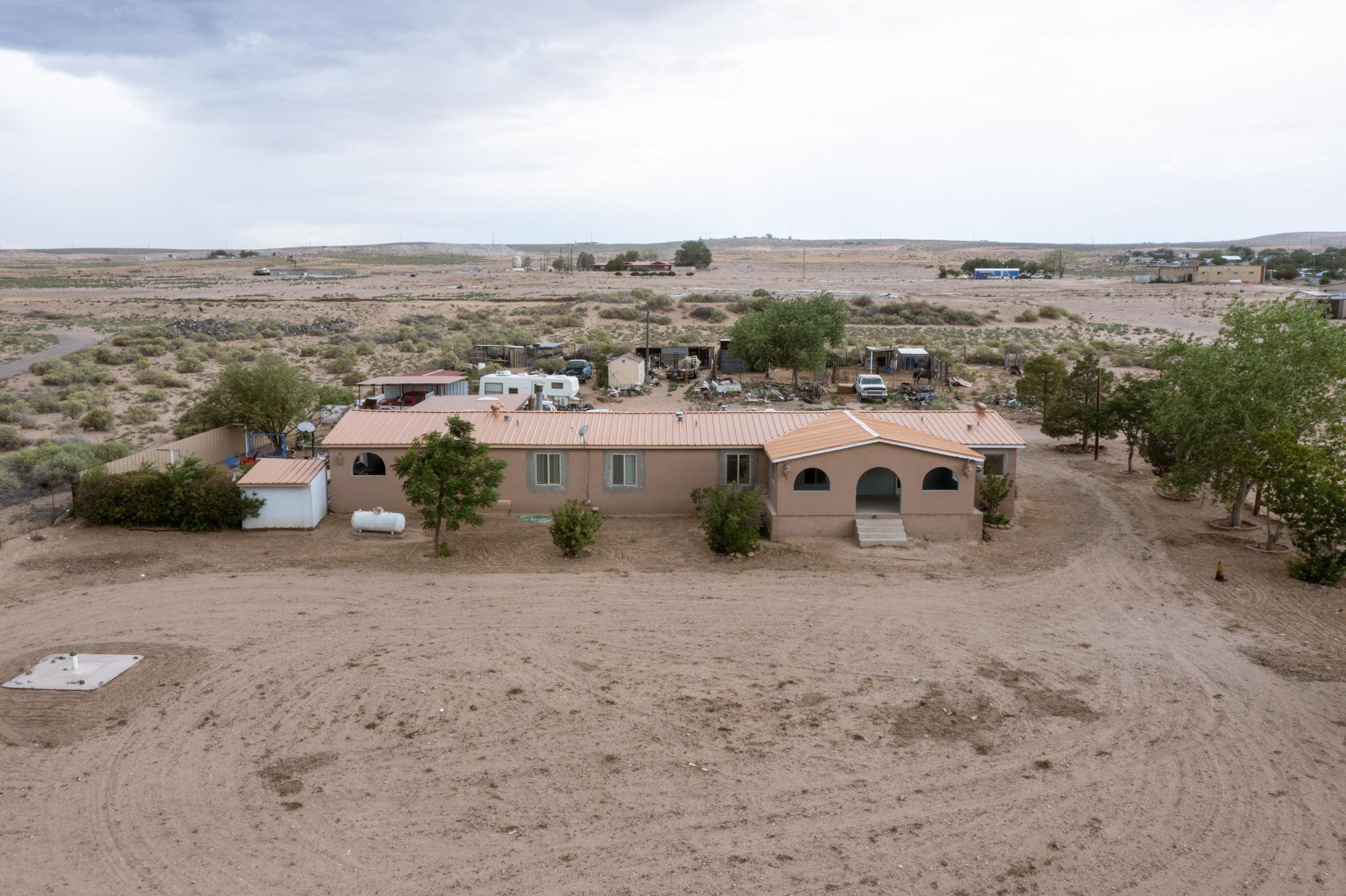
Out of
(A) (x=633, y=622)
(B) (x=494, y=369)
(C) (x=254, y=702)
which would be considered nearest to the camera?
(C) (x=254, y=702)

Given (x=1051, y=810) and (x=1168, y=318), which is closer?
(x=1051, y=810)

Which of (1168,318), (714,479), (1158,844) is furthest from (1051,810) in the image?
(1168,318)

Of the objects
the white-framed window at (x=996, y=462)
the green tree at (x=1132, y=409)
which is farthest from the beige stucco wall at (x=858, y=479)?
the green tree at (x=1132, y=409)

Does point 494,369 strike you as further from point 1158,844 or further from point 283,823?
point 1158,844

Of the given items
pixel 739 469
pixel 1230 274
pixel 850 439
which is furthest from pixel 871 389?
pixel 1230 274

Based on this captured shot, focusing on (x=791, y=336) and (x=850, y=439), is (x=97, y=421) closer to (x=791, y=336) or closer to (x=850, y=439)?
(x=850, y=439)

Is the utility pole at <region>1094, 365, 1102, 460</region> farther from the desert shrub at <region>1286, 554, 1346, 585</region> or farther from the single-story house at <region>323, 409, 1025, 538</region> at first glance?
the desert shrub at <region>1286, 554, 1346, 585</region>
